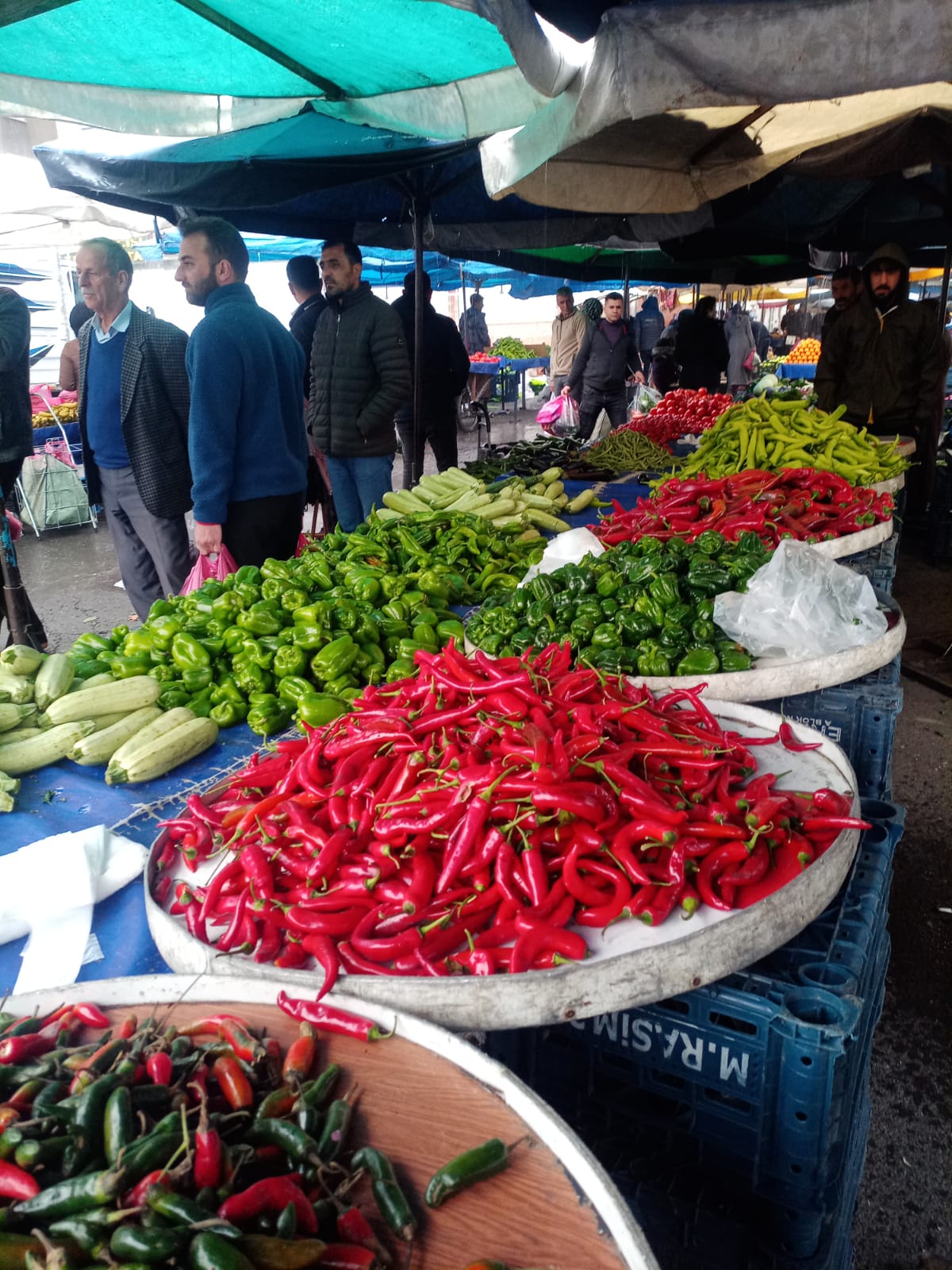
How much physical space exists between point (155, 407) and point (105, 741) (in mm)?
3017

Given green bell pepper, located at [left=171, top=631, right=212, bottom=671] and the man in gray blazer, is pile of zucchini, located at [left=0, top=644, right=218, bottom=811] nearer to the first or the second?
green bell pepper, located at [left=171, top=631, right=212, bottom=671]

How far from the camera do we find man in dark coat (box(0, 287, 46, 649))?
5.82 meters

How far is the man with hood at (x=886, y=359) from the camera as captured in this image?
24.5ft

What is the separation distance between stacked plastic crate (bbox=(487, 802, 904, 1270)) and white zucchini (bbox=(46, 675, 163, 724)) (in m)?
1.82

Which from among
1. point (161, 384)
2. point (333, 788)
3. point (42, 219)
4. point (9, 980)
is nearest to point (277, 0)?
point (161, 384)

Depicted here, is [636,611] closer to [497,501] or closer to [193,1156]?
[193,1156]

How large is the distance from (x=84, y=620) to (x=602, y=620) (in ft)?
19.1

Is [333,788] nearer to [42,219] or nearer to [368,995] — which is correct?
[368,995]

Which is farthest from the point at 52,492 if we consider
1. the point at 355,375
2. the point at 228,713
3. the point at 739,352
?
the point at 739,352

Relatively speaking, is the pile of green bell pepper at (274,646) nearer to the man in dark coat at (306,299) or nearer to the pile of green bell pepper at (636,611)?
the pile of green bell pepper at (636,611)

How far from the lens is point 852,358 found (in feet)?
25.8

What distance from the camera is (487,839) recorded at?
1890 mm

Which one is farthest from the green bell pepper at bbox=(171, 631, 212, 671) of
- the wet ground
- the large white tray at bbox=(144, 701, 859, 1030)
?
the wet ground

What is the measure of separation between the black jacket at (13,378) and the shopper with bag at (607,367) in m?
7.55
